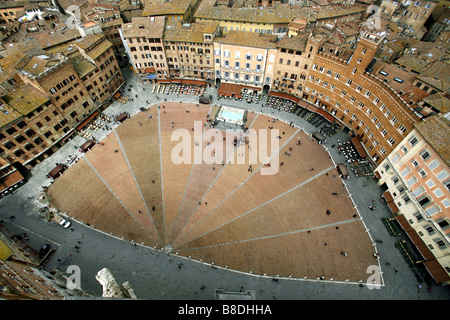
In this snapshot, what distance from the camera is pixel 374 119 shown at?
195 ft

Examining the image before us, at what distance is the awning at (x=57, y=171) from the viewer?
6081 centimetres

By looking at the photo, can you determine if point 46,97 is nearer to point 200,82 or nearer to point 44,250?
point 44,250

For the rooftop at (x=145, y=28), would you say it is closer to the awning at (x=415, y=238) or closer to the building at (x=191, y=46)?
the building at (x=191, y=46)

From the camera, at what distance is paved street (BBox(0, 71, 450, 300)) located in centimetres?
4472

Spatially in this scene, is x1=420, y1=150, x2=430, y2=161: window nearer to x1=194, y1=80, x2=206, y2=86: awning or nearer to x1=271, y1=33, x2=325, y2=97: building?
x1=271, y1=33, x2=325, y2=97: building

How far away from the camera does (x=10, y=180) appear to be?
59.0m

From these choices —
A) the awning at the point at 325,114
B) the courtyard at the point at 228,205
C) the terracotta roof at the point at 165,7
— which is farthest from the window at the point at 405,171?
the terracotta roof at the point at 165,7

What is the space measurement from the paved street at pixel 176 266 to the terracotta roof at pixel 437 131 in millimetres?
17741

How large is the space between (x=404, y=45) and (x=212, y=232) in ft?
256

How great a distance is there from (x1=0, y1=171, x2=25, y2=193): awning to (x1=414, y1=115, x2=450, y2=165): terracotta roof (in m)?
88.2

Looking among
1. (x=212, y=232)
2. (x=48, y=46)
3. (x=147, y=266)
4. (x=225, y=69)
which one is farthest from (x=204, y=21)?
(x=147, y=266)

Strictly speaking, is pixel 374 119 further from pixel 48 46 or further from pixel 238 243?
pixel 48 46

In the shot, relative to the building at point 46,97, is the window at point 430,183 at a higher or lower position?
lower

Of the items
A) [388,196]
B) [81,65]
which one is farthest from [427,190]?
[81,65]
